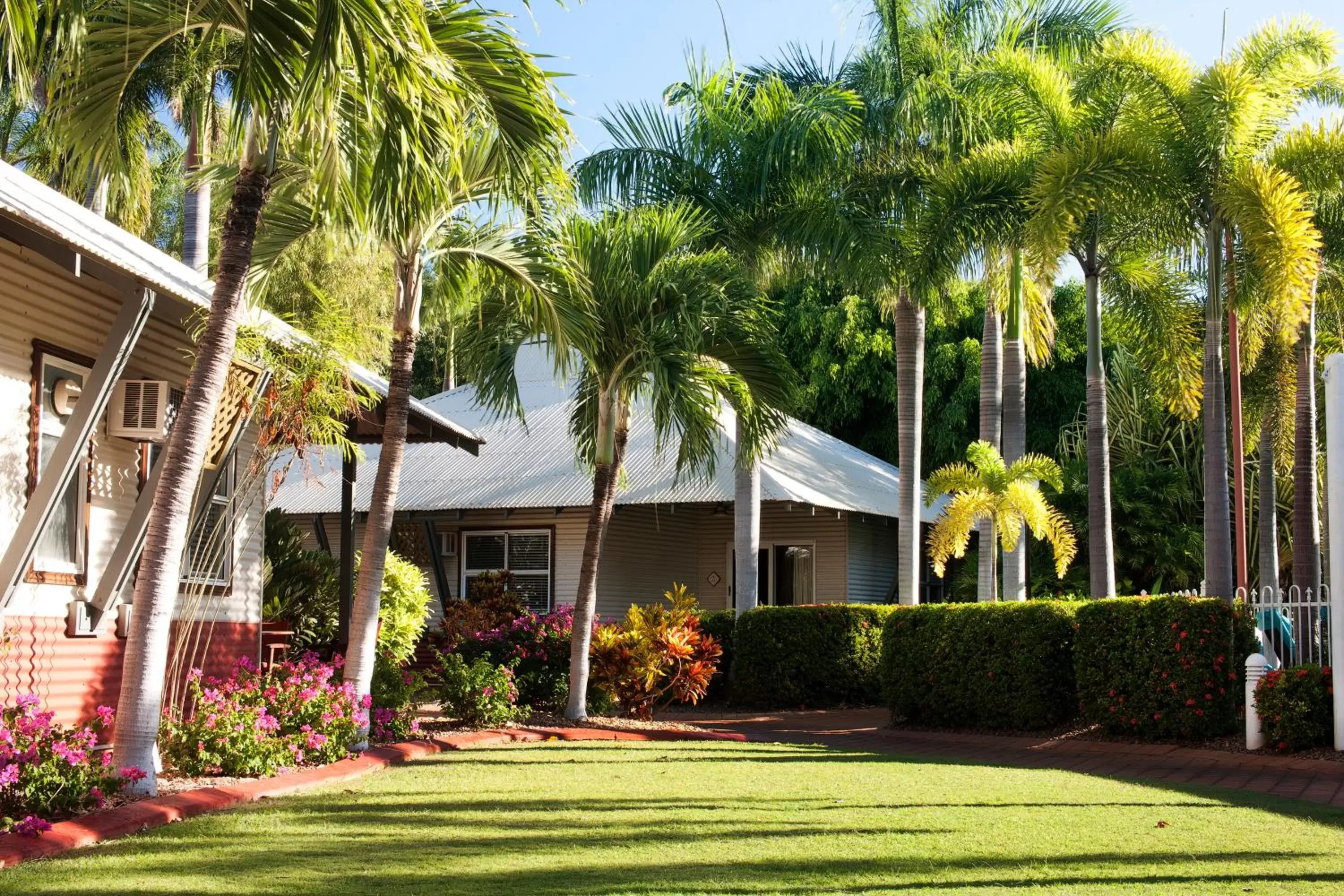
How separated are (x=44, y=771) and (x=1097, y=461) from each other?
13551 mm

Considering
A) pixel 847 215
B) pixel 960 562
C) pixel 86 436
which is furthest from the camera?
pixel 960 562

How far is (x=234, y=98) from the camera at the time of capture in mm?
8094

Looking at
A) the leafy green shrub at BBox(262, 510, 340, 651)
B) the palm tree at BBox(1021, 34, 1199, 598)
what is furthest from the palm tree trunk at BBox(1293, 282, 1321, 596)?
the leafy green shrub at BBox(262, 510, 340, 651)

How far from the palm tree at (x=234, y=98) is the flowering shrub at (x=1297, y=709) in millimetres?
9085

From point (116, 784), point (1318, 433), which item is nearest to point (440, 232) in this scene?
point (116, 784)

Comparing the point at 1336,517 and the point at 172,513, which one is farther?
the point at 1336,517

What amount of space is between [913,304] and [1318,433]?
953cm

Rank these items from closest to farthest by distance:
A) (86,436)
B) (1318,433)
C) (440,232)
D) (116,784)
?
(116,784)
(86,436)
(440,232)
(1318,433)

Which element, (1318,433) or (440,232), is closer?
(440,232)

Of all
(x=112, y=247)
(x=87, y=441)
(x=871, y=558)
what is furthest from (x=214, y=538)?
(x=871, y=558)

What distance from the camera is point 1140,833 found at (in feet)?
25.5

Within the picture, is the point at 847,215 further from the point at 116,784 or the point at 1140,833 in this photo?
the point at 116,784

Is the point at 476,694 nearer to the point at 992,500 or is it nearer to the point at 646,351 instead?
the point at 646,351

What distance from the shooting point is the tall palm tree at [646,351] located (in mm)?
13312
